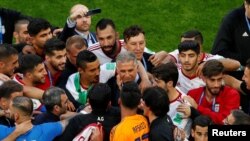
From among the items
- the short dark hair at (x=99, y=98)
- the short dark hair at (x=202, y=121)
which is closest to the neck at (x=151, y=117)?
the short dark hair at (x=99, y=98)

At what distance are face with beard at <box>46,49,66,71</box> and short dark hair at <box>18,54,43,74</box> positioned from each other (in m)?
0.43

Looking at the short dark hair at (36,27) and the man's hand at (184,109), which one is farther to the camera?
the short dark hair at (36,27)

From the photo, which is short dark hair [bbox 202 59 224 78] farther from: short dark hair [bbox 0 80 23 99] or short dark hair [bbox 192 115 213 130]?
short dark hair [bbox 0 80 23 99]

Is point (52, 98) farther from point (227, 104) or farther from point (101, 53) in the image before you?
point (227, 104)

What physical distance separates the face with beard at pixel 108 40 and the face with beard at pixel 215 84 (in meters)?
1.39

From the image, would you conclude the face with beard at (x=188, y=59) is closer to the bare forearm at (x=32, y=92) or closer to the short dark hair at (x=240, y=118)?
the short dark hair at (x=240, y=118)

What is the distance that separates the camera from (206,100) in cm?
874

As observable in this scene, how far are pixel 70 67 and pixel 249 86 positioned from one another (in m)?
2.12

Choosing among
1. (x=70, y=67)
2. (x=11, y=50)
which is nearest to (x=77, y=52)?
(x=70, y=67)

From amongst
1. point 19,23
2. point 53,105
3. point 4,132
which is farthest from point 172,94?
point 19,23

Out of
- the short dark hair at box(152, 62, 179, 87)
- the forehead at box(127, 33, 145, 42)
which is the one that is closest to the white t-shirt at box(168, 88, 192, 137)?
the short dark hair at box(152, 62, 179, 87)

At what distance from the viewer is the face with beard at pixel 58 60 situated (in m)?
9.03

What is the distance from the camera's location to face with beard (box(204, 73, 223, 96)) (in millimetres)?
8594

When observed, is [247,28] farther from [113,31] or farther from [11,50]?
[11,50]
